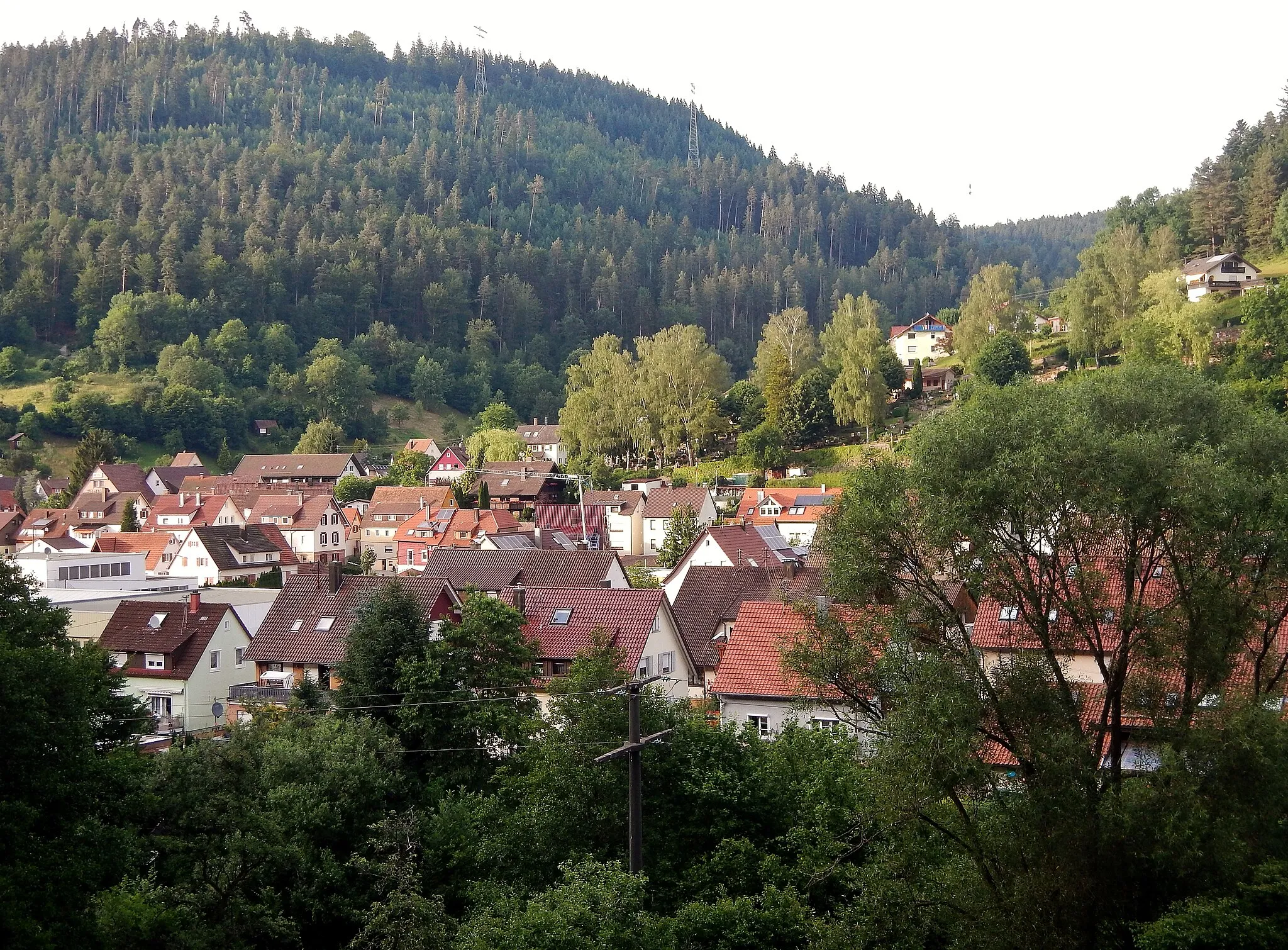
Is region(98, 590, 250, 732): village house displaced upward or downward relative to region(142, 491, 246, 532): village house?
upward

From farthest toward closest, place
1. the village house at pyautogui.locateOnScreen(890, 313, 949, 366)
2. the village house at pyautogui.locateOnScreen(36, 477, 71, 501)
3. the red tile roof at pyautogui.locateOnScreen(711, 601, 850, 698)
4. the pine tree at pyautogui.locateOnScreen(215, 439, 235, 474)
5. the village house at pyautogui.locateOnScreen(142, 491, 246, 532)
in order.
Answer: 1. the village house at pyautogui.locateOnScreen(890, 313, 949, 366)
2. the pine tree at pyautogui.locateOnScreen(215, 439, 235, 474)
3. the village house at pyautogui.locateOnScreen(36, 477, 71, 501)
4. the village house at pyautogui.locateOnScreen(142, 491, 246, 532)
5. the red tile roof at pyautogui.locateOnScreen(711, 601, 850, 698)

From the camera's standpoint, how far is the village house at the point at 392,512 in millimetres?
76812

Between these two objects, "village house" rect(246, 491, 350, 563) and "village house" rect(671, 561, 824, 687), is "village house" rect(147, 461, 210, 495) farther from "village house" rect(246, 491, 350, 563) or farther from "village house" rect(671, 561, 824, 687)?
"village house" rect(671, 561, 824, 687)

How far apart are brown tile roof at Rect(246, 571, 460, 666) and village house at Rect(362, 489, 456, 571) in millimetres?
39421

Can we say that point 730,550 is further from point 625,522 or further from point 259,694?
point 625,522

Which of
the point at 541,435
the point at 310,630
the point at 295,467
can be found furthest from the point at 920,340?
the point at 310,630

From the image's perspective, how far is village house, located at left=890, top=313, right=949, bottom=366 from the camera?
115438 mm

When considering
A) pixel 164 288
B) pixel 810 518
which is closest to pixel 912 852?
pixel 810 518

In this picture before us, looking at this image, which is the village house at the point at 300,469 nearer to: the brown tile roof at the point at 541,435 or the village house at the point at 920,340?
the brown tile roof at the point at 541,435

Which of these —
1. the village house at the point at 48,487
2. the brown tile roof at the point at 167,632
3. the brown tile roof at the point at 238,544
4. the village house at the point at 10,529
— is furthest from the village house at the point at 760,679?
the village house at the point at 48,487

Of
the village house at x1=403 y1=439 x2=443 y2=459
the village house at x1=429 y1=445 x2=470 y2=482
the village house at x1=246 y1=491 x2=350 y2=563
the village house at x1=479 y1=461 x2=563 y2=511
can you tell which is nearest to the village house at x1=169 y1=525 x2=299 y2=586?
the village house at x1=246 y1=491 x2=350 y2=563

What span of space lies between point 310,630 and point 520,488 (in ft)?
163

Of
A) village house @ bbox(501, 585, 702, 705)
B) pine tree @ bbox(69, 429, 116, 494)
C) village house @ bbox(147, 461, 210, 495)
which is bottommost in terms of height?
village house @ bbox(147, 461, 210, 495)

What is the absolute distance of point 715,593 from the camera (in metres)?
39.8
